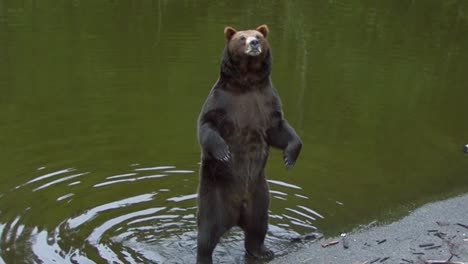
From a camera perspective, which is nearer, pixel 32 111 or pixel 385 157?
pixel 385 157

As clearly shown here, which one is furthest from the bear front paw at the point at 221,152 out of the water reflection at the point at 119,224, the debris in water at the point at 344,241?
the debris in water at the point at 344,241

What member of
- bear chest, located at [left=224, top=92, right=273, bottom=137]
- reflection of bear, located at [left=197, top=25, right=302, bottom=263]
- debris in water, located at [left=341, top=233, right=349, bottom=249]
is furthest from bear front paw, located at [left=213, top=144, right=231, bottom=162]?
debris in water, located at [left=341, top=233, right=349, bottom=249]

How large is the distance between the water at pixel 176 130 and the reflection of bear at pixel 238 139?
1.96ft

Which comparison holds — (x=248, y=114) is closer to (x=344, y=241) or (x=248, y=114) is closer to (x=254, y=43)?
(x=254, y=43)

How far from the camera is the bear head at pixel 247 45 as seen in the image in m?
6.55

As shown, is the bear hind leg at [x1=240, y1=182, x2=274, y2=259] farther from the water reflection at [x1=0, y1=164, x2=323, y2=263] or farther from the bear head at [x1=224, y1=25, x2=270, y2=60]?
the bear head at [x1=224, y1=25, x2=270, y2=60]

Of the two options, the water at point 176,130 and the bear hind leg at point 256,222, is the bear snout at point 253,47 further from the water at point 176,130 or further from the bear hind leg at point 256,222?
the water at point 176,130

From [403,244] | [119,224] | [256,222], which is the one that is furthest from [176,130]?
[403,244]

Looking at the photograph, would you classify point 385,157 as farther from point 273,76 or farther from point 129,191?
point 273,76

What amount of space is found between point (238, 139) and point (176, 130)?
4.69 m

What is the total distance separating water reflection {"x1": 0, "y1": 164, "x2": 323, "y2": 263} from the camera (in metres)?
7.56

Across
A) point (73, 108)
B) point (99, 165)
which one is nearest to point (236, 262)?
point (99, 165)

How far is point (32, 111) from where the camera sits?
1241 centimetres

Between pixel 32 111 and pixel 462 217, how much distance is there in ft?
22.6
